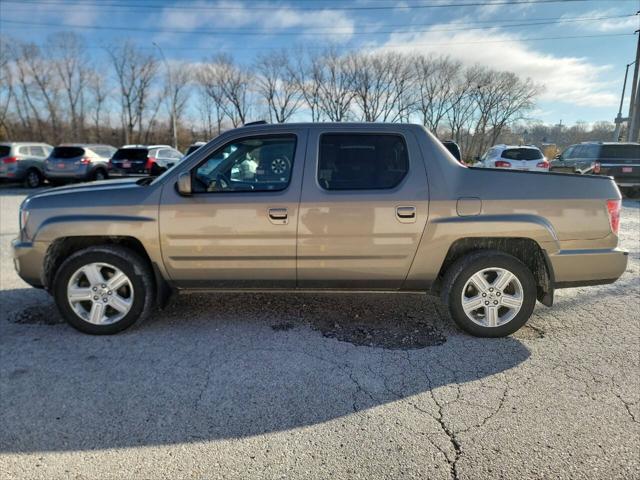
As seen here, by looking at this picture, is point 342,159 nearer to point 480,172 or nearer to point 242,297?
point 480,172

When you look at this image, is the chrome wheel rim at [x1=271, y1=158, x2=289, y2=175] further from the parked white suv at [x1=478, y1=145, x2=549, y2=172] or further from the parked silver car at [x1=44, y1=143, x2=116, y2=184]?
the parked silver car at [x1=44, y1=143, x2=116, y2=184]

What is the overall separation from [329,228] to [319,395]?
1323mm

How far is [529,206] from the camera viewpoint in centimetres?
331

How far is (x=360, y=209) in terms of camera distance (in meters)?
3.30

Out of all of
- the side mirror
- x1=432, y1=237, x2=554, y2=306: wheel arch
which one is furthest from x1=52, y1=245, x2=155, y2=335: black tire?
x1=432, y1=237, x2=554, y2=306: wheel arch

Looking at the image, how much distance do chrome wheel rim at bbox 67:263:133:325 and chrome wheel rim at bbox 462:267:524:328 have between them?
9.82ft

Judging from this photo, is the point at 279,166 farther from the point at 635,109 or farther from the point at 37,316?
the point at 635,109

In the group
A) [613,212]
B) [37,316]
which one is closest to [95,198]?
[37,316]

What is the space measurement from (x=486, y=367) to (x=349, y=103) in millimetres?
53374

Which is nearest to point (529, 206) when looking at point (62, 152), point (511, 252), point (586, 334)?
point (511, 252)

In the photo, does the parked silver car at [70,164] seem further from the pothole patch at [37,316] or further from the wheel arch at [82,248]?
the wheel arch at [82,248]

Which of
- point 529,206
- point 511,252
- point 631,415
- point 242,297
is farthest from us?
point 242,297

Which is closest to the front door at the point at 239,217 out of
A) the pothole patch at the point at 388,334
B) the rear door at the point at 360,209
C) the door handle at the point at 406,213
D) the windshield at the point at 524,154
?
the rear door at the point at 360,209

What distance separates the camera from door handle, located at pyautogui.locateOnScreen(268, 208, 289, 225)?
333cm
